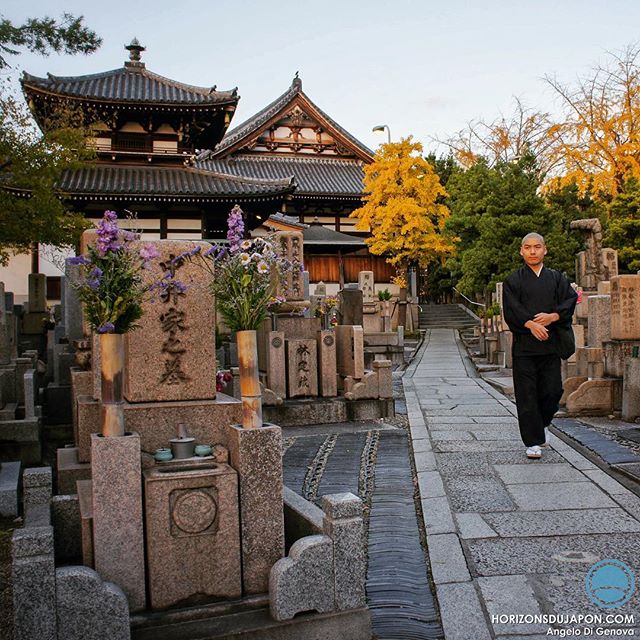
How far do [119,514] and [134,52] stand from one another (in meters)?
28.3

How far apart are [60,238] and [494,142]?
29.0 m

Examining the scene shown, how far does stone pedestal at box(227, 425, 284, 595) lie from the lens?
11.6ft

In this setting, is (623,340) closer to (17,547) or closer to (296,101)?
(17,547)

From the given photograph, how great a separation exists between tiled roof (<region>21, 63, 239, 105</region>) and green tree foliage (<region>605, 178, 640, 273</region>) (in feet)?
50.7

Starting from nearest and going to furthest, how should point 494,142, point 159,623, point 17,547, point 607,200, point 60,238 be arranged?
point 17,547 → point 159,623 → point 60,238 → point 607,200 → point 494,142

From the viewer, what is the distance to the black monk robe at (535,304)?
20.9 feet

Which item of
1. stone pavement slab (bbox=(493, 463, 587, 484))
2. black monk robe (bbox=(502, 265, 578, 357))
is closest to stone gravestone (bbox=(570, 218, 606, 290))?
black monk robe (bbox=(502, 265, 578, 357))

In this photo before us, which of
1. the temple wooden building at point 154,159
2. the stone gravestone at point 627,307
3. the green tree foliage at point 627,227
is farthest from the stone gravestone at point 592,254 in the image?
the stone gravestone at point 627,307

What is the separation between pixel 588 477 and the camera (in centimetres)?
593

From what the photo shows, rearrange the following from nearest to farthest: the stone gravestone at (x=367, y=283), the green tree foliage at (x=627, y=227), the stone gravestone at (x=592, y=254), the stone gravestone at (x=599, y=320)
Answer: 1. the stone gravestone at (x=599, y=320)
2. the stone gravestone at (x=592, y=254)
3. the stone gravestone at (x=367, y=283)
4. the green tree foliage at (x=627, y=227)

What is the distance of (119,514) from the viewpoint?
329 centimetres

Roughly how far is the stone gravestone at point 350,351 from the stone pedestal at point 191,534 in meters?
6.78

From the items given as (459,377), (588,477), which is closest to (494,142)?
(459,377)

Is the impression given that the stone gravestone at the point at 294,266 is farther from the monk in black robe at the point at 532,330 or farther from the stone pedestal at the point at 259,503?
the stone pedestal at the point at 259,503
